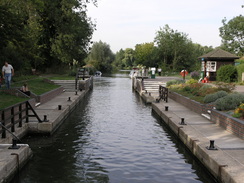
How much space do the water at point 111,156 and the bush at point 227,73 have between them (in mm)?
20955

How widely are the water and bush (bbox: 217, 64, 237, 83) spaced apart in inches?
825

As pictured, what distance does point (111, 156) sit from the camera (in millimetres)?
10203

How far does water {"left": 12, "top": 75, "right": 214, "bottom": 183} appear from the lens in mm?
8328

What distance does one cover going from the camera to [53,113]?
51.8 ft

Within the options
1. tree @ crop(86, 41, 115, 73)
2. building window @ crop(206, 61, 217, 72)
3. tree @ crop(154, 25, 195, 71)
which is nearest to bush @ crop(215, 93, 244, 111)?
building window @ crop(206, 61, 217, 72)

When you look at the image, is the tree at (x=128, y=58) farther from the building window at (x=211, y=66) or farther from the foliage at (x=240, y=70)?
the foliage at (x=240, y=70)

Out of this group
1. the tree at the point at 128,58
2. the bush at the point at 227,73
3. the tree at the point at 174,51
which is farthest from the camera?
the tree at the point at 128,58

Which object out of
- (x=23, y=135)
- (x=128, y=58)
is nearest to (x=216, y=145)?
(x=23, y=135)

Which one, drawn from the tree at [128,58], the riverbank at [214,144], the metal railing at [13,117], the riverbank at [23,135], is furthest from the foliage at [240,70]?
the tree at [128,58]

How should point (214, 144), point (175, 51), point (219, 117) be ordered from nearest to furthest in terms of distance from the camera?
1. point (214, 144)
2. point (219, 117)
3. point (175, 51)

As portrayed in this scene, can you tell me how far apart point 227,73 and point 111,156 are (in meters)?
27.6

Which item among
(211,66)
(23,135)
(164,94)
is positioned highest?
(211,66)

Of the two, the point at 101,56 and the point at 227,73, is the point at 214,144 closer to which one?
the point at 227,73

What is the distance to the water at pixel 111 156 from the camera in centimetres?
833
